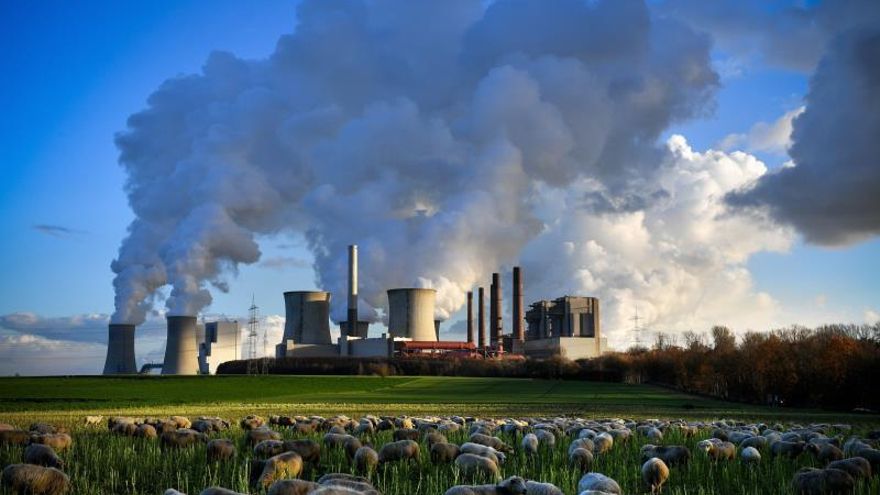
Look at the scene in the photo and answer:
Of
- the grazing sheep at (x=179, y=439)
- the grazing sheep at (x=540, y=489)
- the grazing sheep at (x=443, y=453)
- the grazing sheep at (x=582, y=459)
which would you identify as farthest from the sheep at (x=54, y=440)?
the grazing sheep at (x=540, y=489)

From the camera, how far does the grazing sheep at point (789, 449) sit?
13352 millimetres

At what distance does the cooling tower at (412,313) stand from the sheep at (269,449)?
276 ft

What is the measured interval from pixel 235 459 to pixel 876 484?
8.49 m

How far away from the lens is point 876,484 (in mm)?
9969

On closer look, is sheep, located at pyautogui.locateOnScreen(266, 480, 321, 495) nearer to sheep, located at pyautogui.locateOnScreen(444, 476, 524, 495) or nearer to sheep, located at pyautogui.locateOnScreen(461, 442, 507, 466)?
sheep, located at pyautogui.locateOnScreen(444, 476, 524, 495)

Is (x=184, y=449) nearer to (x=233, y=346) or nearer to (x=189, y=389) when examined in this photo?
(x=189, y=389)

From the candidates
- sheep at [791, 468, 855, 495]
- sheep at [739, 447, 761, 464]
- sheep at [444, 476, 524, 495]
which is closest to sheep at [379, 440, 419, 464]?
sheep at [444, 476, 524, 495]

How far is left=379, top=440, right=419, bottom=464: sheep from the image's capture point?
11844 millimetres

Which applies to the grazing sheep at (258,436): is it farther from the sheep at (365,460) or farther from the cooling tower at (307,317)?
the cooling tower at (307,317)

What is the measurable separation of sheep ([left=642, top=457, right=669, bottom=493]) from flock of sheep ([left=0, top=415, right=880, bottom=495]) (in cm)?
1

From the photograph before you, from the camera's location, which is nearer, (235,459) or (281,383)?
(235,459)

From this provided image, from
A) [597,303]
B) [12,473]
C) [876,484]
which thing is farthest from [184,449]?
[597,303]

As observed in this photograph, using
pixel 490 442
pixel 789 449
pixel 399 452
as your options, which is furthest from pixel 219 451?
pixel 789 449

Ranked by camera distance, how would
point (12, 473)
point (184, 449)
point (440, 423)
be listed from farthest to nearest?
point (440, 423) < point (184, 449) < point (12, 473)
